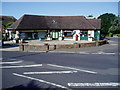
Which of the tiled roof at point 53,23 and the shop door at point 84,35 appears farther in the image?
the shop door at point 84,35

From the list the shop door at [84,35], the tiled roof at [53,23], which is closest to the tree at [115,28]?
the tiled roof at [53,23]

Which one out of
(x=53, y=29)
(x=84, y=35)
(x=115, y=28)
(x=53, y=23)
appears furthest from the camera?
(x=115, y=28)

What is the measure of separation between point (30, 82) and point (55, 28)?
28.0 meters

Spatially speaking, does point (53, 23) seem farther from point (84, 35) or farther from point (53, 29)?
point (84, 35)

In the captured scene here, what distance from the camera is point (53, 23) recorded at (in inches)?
1425

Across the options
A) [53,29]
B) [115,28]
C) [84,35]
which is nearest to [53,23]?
[53,29]

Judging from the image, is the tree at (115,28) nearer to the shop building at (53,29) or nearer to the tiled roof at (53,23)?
the tiled roof at (53,23)

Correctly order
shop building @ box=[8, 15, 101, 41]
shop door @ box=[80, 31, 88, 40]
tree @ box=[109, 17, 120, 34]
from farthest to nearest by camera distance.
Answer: tree @ box=[109, 17, 120, 34], shop door @ box=[80, 31, 88, 40], shop building @ box=[8, 15, 101, 41]

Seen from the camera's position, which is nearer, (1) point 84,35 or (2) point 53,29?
(1) point 84,35

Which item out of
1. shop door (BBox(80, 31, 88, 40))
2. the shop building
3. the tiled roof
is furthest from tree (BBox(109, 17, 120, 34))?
shop door (BBox(80, 31, 88, 40))

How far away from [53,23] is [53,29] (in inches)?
79.6

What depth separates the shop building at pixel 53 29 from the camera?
3372 cm

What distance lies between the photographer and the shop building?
33.7 meters

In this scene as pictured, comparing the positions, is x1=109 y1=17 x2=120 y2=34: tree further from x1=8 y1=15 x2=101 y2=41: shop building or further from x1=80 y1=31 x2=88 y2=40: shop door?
x1=80 y1=31 x2=88 y2=40: shop door
